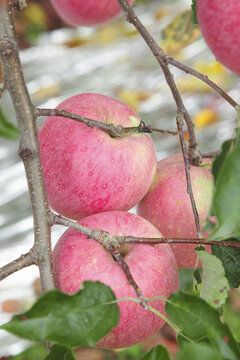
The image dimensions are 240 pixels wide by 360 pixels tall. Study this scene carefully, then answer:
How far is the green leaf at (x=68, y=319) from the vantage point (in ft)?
1.20

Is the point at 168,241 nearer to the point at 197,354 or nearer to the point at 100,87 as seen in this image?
the point at 197,354

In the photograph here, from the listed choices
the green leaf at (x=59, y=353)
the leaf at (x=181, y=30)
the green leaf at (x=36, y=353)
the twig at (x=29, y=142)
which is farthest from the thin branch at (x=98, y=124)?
the green leaf at (x=36, y=353)

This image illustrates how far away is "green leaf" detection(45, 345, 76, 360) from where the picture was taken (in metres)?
0.42

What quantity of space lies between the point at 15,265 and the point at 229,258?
210 millimetres

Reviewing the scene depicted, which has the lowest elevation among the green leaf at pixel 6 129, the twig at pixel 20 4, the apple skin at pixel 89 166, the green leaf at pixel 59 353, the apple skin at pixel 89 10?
the green leaf at pixel 59 353

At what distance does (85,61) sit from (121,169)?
1843mm

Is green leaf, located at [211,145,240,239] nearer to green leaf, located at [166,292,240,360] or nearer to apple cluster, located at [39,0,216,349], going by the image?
green leaf, located at [166,292,240,360]

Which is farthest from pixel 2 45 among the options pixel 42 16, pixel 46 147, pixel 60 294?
pixel 42 16

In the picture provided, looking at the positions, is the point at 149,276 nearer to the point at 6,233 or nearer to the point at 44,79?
the point at 6,233

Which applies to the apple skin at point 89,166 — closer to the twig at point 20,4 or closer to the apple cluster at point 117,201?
the apple cluster at point 117,201

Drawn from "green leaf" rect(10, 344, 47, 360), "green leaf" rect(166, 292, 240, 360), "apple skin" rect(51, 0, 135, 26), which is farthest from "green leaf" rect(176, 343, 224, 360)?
"green leaf" rect(10, 344, 47, 360)

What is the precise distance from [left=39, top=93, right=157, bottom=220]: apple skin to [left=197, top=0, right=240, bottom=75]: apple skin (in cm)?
16

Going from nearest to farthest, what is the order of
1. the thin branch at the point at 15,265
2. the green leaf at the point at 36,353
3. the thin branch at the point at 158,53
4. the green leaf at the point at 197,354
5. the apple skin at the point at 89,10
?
the green leaf at the point at 197,354, the thin branch at the point at 15,265, the thin branch at the point at 158,53, the apple skin at the point at 89,10, the green leaf at the point at 36,353

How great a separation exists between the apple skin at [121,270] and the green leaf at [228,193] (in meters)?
0.18
